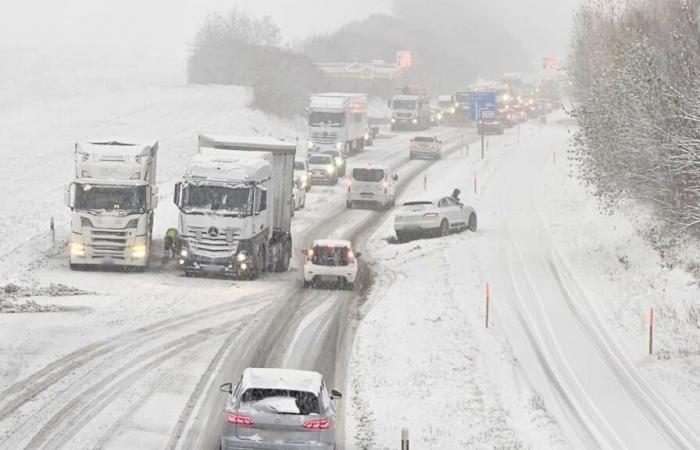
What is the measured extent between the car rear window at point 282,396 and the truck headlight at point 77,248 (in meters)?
20.4

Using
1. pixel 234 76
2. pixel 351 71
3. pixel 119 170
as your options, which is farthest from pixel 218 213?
pixel 351 71

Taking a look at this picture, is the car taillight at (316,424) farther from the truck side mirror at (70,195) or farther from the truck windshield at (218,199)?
the truck side mirror at (70,195)

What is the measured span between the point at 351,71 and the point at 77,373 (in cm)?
10016

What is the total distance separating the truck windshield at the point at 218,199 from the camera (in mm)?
34688

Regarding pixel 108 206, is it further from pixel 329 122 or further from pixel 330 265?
pixel 329 122

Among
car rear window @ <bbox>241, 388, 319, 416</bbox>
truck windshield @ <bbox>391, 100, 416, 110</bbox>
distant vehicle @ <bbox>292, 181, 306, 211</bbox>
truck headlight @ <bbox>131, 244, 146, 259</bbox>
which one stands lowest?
A: distant vehicle @ <bbox>292, 181, 306, 211</bbox>

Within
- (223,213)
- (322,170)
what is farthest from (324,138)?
(223,213)

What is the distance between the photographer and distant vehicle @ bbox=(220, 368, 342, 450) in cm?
1647

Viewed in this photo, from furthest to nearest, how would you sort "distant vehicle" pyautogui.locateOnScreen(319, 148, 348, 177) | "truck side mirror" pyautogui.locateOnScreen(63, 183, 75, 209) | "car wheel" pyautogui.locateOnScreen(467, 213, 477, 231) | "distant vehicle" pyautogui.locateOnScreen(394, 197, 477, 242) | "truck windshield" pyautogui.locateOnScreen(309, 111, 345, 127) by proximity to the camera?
"truck windshield" pyautogui.locateOnScreen(309, 111, 345, 127), "distant vehicle" pyautogui.locateOnScreen(319, 148, 348, 177), "car wheel" pyautogui.locateOnScreen(467, 213, 477, 231), "distant vehicle" pyautogui.locateOnScreen(394, 197, 477, 242), "truck side mirror" pyautogui.locateOnScreen(63, 183, 75, 209)

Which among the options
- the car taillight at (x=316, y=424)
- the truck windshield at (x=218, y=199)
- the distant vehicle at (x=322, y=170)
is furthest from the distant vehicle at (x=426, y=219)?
the car taillight at (x=316, y=424)

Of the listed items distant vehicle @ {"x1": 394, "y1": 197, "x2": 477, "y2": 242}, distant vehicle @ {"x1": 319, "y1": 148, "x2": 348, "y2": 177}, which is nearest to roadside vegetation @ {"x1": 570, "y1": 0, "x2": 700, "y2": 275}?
distant vehicle @ {"x1": 394, "y1": 197, "x2": 477, "y2": 242}

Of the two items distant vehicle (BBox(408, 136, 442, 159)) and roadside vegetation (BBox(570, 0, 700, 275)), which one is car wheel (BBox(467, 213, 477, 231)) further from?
distant vehicle (BBox(408, 136, 442, 159))

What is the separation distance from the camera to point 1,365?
24234 mm

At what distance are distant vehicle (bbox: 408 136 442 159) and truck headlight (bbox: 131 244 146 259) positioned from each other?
4074 centimetres
